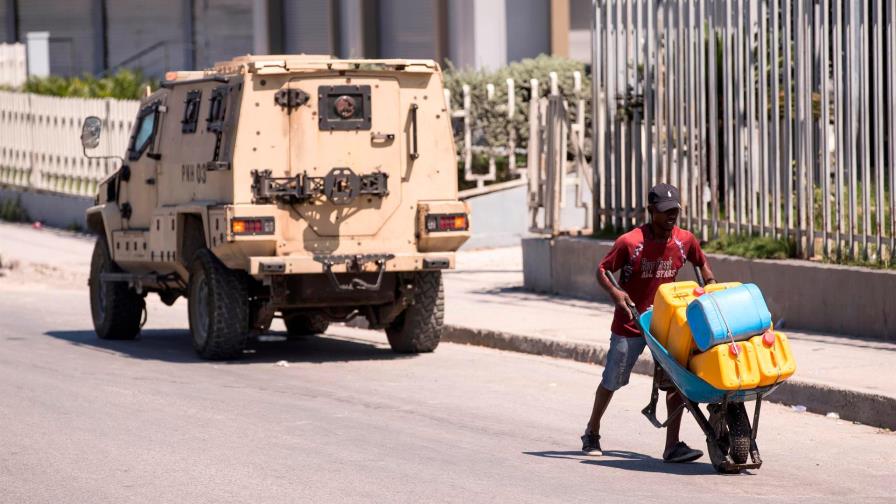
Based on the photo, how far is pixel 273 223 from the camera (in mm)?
12828

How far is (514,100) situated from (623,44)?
256 inches

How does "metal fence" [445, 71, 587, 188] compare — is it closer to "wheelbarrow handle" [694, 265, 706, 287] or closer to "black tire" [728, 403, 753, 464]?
"wheelbarrow handle" [694, 265, 706, 287]

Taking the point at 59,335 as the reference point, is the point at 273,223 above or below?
above

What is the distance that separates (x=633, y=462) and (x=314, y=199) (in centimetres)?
490

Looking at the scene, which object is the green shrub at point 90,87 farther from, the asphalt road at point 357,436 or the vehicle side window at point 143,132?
the asphalt road at point 357,436

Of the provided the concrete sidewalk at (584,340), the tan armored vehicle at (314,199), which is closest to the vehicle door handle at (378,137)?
the tan armored vehicle at (314,199)

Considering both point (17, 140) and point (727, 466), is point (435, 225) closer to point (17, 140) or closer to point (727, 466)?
point (727, 466)

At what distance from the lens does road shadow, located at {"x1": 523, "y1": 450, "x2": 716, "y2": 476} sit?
8.66m

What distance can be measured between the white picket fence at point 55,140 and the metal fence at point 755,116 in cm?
1075

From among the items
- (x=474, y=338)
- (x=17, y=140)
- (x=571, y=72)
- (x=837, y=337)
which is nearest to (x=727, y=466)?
→ (x=837, y=337)

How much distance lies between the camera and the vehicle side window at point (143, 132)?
48.5 ft

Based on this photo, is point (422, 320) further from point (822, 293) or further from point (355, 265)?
point (822, 293)

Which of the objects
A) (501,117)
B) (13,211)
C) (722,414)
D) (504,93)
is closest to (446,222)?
(722,414)

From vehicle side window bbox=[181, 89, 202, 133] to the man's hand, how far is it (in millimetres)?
6082
